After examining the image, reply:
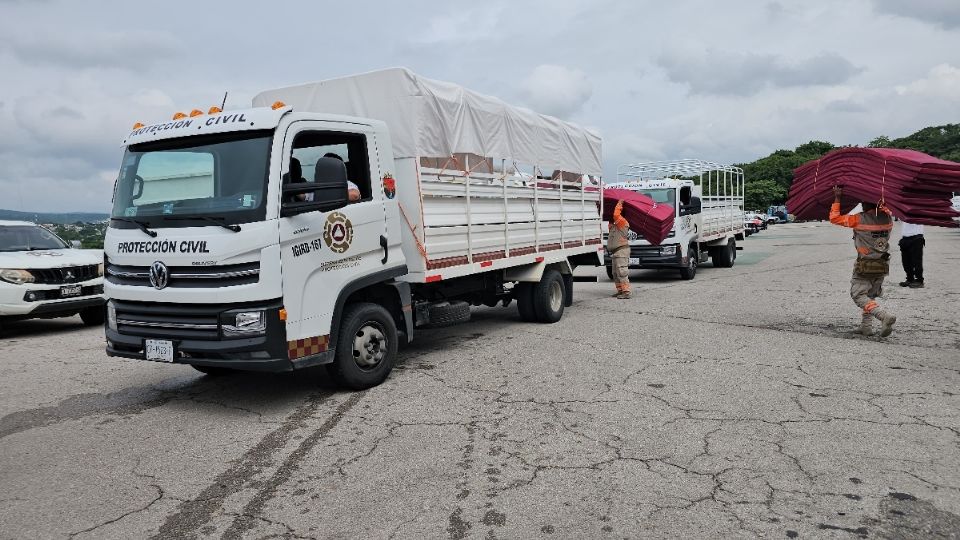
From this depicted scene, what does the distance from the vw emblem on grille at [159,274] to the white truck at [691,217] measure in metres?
9.74

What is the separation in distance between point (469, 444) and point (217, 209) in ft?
8.45

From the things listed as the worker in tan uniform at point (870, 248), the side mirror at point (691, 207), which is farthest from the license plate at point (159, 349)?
the side mirror at point (691, 207)

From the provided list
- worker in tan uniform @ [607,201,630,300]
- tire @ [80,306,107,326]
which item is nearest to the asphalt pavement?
tire @ [80,306,107,326]

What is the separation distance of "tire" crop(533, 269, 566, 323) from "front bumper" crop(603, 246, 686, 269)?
580 centimetres

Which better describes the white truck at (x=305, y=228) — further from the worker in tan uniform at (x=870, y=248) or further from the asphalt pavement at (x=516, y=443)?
the worker in tan uniform at (x=870, y=248)

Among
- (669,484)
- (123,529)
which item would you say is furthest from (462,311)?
(123,529)

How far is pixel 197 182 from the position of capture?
531 centimetres

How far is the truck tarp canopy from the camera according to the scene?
21.6ft

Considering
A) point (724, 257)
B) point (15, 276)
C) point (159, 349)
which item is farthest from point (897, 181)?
point (724, 257)

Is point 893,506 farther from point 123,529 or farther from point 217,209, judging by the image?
point 217,209

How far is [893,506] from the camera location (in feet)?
11.5

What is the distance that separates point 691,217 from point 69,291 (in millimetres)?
12353

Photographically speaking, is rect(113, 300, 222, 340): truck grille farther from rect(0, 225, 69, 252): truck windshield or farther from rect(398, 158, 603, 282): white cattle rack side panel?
rect(0, 225, 69, 252): truck windshield

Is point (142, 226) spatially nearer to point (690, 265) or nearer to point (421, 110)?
point (421, 110)
